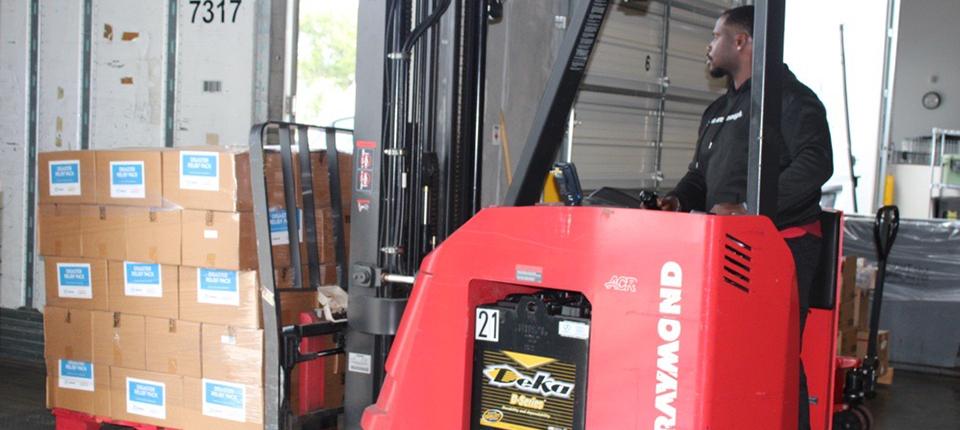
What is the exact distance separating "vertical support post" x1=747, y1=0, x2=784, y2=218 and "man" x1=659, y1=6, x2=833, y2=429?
43 cm

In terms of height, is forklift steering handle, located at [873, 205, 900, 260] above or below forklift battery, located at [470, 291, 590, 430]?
above

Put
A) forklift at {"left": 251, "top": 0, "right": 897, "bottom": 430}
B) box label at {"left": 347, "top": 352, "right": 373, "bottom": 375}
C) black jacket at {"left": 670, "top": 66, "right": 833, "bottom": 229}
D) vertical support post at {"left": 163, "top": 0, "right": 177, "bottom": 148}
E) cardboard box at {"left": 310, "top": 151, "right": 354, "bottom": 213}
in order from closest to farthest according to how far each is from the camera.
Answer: forklift at {"left": 251, "top": 0, "right": 897, "bottom": 430} → black jacket at {"left": 670, "top": 66, "right": 833, "bottom": 229} → box label at {"left": 347, "top": 352, "right": 373, "bottom": 375} → cardboard box at {"left": 310, "top": 151, "right": 354, "bottom": 213} → vertical support post at {"left": 163, "top": 0, "right": 177, "bottom": 148}

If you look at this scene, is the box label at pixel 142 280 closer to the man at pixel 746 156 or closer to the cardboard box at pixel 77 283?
the cardboard box at pixel 77 283

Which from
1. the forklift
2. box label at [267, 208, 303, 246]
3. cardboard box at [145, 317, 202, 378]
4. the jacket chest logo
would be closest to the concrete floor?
cardboard box at [145, 317, 202, 378]

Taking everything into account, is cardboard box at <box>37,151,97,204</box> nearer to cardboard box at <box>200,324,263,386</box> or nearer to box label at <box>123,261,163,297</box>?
box label at <box>123,261,163,297</box>

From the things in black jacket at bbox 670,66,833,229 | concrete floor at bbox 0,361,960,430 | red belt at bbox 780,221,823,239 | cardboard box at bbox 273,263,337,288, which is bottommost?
concrete floor at bbox 0,361,960,430

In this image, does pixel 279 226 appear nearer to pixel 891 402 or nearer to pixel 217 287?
pixel 217 287

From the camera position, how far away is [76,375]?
5250 millimetres

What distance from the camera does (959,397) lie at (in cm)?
767

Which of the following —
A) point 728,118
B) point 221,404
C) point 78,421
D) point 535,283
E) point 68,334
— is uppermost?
point 728,118

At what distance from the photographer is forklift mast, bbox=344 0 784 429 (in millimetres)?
3846

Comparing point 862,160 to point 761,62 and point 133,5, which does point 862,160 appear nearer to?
point 133,5

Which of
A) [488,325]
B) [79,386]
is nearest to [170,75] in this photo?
[79,386]

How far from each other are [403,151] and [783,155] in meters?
1.38
